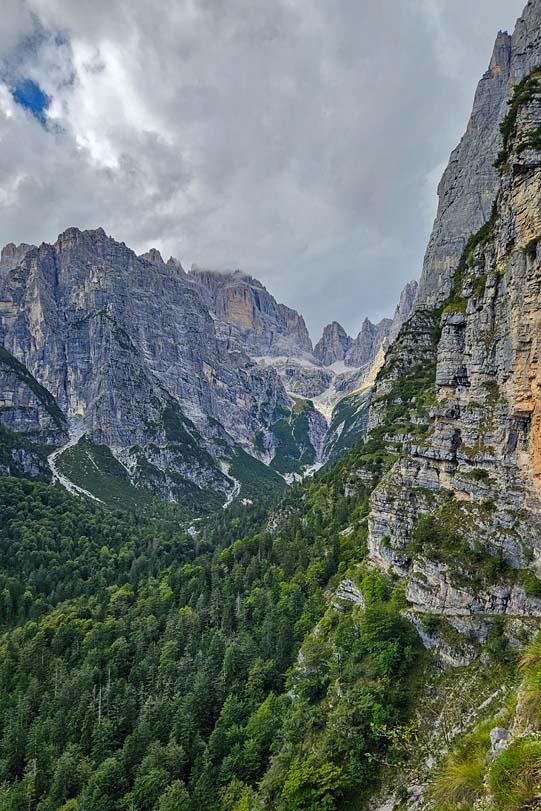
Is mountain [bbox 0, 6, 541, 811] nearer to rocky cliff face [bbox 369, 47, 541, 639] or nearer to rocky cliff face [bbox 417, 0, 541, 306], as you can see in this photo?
rocky cliff face [bbox 369, 47, 541, 639]

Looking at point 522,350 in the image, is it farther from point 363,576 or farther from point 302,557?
point 302,557

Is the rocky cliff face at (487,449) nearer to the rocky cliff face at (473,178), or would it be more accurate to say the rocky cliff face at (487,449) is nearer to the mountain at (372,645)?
the mountain at (372,645)

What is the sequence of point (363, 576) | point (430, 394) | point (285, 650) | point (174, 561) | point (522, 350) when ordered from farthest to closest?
point (174, 561), point (430, 394), point (285, 650), point (363, 576), point (522, 350)

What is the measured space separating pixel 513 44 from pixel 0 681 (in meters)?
223

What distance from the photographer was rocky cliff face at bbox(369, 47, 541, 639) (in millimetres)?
35188

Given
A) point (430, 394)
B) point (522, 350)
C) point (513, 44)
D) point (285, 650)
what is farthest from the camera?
point (513, 44)

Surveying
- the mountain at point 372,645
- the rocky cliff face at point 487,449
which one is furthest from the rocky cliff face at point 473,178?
the mountain at point 372,645

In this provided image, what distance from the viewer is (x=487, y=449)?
4078 centimetres

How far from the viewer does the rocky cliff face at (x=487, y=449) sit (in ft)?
115

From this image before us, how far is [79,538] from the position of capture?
480 feet

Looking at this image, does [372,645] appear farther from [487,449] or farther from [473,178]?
[473,178]

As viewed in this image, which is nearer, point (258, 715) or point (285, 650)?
point (258, 715)

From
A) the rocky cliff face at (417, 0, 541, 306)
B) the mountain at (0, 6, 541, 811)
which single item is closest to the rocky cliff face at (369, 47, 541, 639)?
the mountain at (0, 6, 541, 811)

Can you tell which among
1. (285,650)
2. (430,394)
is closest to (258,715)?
(285,650)
